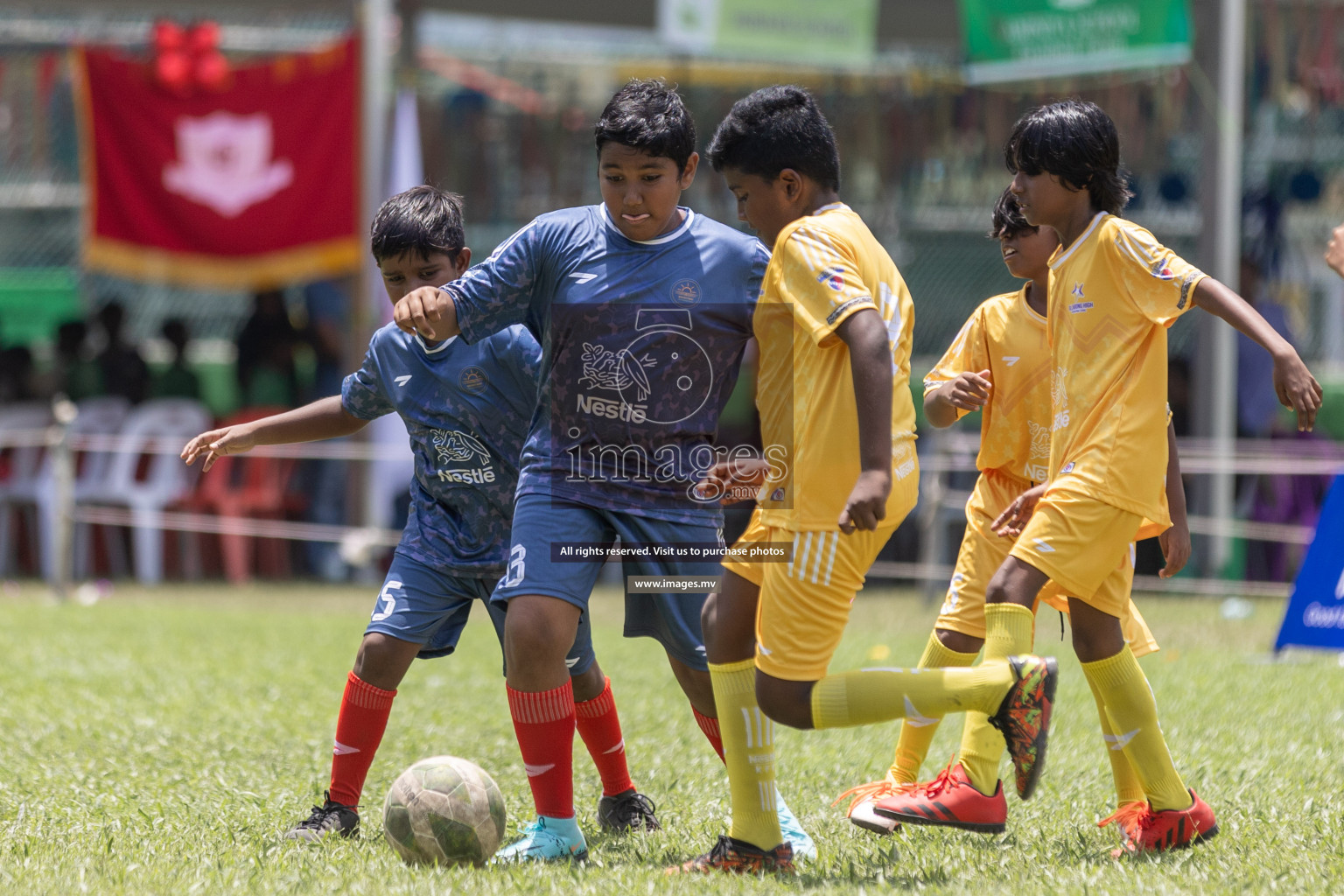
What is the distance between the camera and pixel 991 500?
172 inches

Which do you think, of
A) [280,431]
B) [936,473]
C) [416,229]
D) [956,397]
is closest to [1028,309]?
[956,397]

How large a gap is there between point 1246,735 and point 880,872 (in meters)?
2.47

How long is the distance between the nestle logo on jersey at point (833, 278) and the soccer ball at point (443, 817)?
4.84 feet

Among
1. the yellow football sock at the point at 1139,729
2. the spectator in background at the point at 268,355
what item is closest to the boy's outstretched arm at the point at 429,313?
the yellow football sock at the point at 1139,729

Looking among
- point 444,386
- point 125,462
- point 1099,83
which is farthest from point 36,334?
point 444,386

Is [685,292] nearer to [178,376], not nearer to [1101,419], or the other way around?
[1101,419]

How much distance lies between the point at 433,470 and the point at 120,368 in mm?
8604

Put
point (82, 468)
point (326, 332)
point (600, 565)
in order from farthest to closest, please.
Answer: point (326, 332), point (82, 468), point (600, 565)

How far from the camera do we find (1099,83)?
11.5 metres

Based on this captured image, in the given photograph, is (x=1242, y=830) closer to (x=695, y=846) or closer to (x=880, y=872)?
(x=880, y=872)

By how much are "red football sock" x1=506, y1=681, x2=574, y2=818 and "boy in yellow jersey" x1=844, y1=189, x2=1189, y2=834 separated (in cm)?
71

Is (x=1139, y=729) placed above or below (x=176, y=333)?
below

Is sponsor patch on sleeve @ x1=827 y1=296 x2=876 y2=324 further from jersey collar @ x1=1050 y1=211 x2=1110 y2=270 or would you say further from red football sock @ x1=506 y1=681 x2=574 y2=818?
red football sock @ x1=506 y1=681 x2=574 y2=818

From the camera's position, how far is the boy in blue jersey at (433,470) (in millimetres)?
4074
